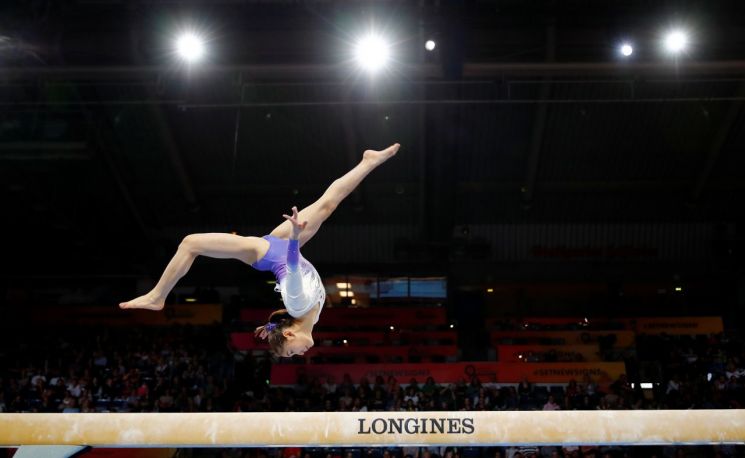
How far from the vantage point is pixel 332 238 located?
27.1 m

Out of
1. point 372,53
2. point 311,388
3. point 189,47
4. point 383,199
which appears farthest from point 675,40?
point 311,388

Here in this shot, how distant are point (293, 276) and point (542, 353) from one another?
1689cm

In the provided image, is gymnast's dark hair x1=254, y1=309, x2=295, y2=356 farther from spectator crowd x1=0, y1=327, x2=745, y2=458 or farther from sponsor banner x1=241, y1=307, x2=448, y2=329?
sponsor banner x1=241, y1=307, x2=448, y2=329

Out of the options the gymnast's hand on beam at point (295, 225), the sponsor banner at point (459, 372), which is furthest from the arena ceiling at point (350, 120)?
the gymnast's hand on beam at point (295, 225)

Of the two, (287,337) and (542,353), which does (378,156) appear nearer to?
(287,337)

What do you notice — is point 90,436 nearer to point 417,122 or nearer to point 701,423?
point 701,423

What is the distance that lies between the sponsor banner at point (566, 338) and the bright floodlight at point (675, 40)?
9.11 m

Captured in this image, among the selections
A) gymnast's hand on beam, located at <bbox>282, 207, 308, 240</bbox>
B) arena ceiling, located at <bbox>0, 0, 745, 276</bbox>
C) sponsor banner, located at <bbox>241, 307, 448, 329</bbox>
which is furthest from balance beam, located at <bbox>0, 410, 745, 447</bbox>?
sponsor banner, located at <bbox>241, 307, 448, 329</bbox>

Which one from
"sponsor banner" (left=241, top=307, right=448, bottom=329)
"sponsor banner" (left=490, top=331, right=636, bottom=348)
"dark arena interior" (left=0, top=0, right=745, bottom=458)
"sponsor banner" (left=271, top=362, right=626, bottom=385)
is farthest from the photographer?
"sponsor banner" (left=241, top=307, right=448, bottom=329)

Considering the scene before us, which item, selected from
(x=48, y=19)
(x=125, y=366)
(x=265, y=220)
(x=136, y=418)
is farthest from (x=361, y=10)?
(x=136, y=418)

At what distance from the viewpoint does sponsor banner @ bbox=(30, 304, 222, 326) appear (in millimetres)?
25719

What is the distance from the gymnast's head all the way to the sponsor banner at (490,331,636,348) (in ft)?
57.7

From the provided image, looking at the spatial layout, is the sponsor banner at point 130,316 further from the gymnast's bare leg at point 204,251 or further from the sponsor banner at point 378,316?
the gymnast's bare leg at point 204,251

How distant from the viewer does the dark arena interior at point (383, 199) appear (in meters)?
18.9
